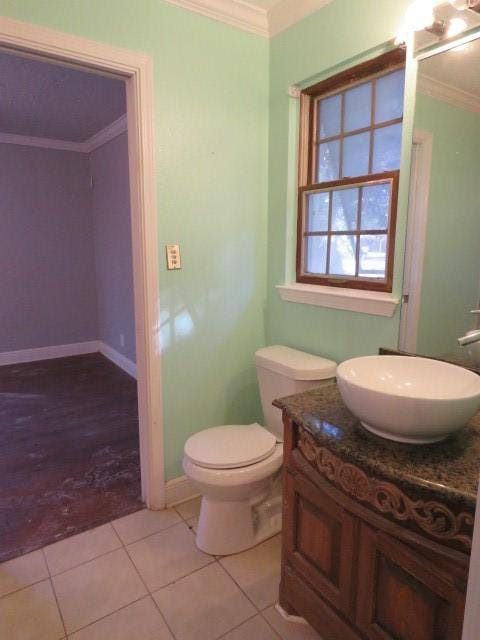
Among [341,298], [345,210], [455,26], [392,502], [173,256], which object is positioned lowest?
[392,502]

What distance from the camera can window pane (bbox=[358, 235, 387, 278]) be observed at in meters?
1.81

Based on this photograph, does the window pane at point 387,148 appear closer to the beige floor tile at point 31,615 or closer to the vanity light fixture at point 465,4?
the vanity light fixture at point 465,4

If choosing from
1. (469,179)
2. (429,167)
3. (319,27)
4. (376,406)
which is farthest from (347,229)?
(376,406)

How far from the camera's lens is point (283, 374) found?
1.94m

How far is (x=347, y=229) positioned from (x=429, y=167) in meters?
0.49

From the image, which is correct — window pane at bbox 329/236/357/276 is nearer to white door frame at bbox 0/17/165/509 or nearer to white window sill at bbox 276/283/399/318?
white window sill at bbox 276/283/399/318

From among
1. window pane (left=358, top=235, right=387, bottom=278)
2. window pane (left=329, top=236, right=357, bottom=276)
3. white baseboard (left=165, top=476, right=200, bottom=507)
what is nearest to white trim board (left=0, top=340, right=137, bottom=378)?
white baseboard (left=165, top=476, right=200, bottom=507)

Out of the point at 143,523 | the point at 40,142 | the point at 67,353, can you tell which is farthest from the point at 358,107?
the point at 67,353

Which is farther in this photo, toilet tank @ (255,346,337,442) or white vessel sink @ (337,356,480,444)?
toilet tank @ (255,346,337,442)

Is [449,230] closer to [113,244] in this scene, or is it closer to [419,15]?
[419,15]

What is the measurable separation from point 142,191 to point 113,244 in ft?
8.26

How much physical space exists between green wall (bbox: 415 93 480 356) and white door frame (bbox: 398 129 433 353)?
0.02m

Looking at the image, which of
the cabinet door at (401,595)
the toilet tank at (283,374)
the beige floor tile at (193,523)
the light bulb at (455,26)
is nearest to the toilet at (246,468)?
the toilet tank at (283,374)

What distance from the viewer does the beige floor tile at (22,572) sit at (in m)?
1.64
